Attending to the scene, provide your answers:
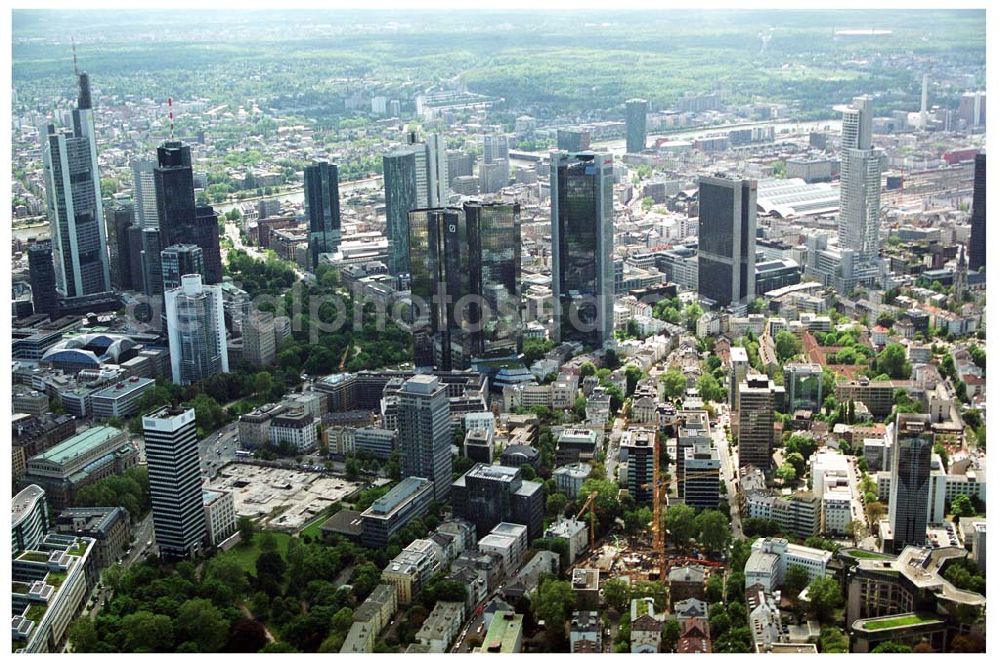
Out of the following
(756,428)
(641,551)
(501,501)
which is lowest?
Result: (641,551)

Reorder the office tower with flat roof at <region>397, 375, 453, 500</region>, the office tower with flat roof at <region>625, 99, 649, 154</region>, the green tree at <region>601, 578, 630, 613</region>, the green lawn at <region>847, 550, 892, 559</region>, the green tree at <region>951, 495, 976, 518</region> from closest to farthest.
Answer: the green tree at <region>601, 578, 630, 613</region> → the green lawn at <region>847, 550, 892, 559</region> → the green tree at <region>951, 495, 976, 518</region> → the office tower with flat roof at <region>397, 375, 453, 500</region> → the office tower with flat roof at <region>625, 99, 649, 154</region>

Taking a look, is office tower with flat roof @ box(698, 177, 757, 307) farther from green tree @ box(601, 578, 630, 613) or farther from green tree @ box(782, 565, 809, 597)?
green tree @ box(601, 578, 630, 613)

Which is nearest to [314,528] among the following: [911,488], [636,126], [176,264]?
[911,488]

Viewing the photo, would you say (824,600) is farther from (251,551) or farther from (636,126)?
(636,126)

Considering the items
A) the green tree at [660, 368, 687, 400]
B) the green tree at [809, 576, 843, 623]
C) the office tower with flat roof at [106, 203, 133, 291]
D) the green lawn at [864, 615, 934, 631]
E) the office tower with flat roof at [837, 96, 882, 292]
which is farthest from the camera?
the office tower with flat roof at [837, 96, 882, 292]

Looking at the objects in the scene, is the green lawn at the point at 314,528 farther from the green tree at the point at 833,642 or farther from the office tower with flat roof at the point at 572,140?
the office tower with flat roof at the point at 572,140

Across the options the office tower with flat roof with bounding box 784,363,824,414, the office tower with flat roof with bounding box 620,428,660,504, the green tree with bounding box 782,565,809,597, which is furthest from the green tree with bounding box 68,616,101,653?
the office tower with flat roof with bounding box 784,363,824,414

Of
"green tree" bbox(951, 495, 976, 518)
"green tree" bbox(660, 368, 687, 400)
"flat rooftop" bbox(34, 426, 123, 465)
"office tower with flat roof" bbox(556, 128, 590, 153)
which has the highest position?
"office tower with flat roof" bbox(556, 128, 590, 153)
